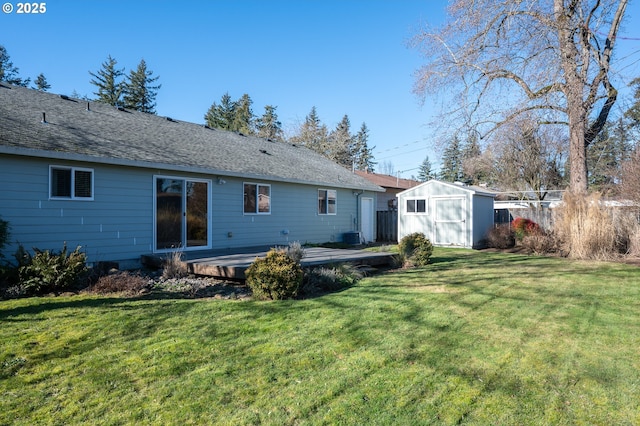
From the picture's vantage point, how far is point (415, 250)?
10.3m

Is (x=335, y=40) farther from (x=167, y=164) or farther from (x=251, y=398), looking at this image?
(x=251, y=398)

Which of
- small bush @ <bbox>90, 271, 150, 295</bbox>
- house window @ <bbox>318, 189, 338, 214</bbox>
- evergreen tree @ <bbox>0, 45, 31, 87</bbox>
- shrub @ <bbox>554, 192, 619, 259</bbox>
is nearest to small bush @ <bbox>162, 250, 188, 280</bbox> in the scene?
small bush @ <bbox>90, 271, 150, 295</bbox>

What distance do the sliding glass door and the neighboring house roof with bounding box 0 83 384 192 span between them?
59 centimetres

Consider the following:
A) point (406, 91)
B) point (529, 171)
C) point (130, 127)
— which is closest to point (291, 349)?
point (130, 127)

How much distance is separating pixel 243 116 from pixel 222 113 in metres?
3.76

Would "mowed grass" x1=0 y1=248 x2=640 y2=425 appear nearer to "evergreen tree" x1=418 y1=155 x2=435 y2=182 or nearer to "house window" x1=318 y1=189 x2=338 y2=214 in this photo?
"house window" x1=318 y1=189 x2=338 y2=214

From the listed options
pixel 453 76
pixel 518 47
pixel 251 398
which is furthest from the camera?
pixel 453 76

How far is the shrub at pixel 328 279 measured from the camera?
22.8ft

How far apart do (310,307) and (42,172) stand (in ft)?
20.9

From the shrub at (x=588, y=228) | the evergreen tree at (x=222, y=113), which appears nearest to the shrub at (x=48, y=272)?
the shrub at (x=588, y=228)

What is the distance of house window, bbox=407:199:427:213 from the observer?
16.9m

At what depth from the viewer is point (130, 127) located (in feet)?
38.7

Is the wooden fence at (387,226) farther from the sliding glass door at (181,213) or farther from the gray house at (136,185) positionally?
the sliding glass door at (181,213)

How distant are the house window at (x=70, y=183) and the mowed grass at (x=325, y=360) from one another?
3.43 meters
